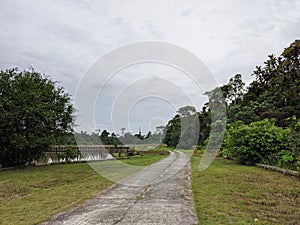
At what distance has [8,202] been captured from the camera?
18.4 ft

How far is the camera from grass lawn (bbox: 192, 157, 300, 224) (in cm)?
402

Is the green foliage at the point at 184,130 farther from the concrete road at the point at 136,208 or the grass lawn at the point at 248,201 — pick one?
the concrete road at the point at 136,208

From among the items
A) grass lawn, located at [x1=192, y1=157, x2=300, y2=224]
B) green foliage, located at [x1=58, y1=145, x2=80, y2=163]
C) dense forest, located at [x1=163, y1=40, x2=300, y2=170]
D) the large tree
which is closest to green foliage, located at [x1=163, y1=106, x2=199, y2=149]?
dense forest, located at [x1=163, y1=40, x2=300, y2=170]

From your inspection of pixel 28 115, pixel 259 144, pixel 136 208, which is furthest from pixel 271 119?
pixel 28 115

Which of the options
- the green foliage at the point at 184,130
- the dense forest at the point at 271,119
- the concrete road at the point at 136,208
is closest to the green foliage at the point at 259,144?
the dense forest at the point at 271,119

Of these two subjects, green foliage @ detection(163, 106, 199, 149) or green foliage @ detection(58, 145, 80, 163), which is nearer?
green foliage @ detection(58, 145, 80, 163)

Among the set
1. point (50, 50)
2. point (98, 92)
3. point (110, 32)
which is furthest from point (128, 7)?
point (50, 50)

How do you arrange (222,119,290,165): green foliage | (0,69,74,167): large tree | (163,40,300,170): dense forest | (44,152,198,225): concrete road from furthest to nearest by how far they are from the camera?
(0,69,74,167): large tree
(222,119,290,165): green foliage
(163,40,300,170): dense forest
(44,152,198,225): concrete road

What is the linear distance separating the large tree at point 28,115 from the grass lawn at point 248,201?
8.88m

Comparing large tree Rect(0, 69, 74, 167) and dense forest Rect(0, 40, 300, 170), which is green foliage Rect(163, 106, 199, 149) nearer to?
dense forest Rect(0, 40, 300, 170)

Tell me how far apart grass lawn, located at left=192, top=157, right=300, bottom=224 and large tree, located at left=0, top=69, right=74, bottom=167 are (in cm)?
888

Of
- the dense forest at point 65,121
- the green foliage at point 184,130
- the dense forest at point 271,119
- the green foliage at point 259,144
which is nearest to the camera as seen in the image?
the dense forest at point 271,119

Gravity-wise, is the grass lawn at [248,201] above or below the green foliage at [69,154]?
below

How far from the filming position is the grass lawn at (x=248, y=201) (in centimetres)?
402
